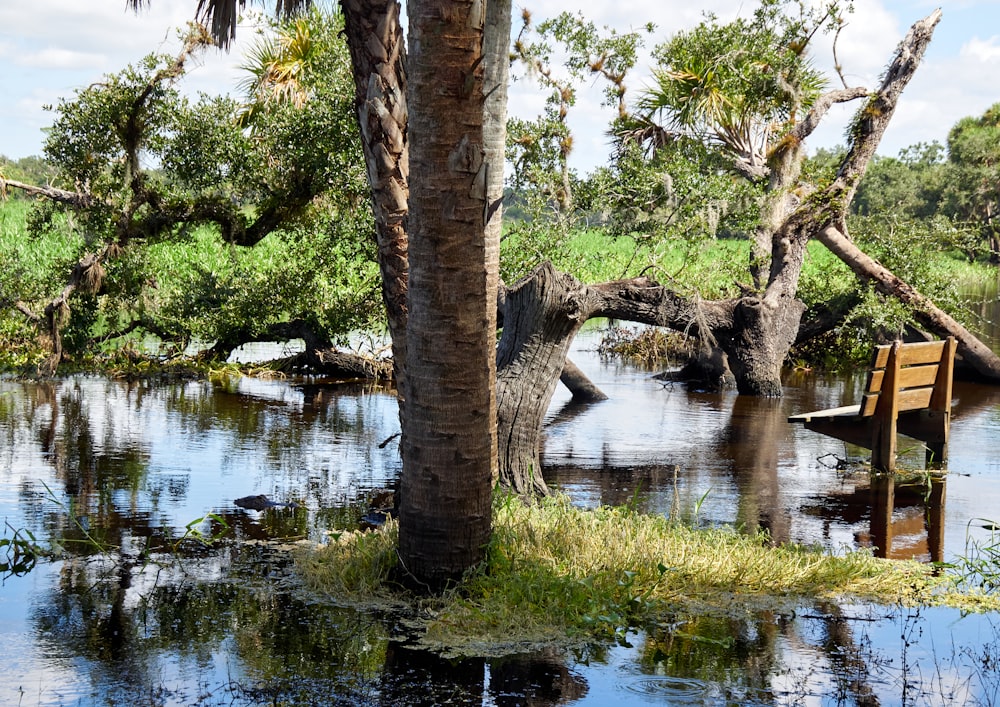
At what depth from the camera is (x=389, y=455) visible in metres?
10.8

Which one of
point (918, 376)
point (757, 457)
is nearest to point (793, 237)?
point (757, 457)

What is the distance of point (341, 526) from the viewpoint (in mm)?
7699

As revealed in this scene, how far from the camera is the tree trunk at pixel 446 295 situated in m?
5.29

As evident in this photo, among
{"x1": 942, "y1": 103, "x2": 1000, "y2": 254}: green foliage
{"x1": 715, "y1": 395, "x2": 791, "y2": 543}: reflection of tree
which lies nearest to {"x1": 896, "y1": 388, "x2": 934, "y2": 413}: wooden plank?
{"x1": 715, "y1": 395, "x2": 791, "y2": 543}: reflection of tree

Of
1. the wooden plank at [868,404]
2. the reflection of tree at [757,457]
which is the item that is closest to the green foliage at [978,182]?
the reflection of tree at [757,457]

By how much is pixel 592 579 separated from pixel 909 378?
18.0 feet

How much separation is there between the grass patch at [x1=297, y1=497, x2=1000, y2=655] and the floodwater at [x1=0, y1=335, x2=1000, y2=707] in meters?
0.18

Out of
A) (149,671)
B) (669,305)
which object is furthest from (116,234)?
(149,671)

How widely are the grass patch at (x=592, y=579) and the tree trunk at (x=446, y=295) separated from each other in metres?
0.34

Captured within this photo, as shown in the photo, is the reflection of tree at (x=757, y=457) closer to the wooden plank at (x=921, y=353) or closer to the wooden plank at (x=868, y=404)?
the wooden plank at (x=868, y=404)

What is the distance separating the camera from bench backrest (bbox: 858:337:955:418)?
9.59 meters

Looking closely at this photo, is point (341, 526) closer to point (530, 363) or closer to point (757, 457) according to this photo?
point (530, 363)

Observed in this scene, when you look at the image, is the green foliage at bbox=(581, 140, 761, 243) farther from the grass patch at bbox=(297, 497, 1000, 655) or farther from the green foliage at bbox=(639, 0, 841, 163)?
the grass patch at bbox=(297, 497, 1000, 655)

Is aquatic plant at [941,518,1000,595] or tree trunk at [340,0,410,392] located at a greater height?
tree trunk at [340,0,410,392]
